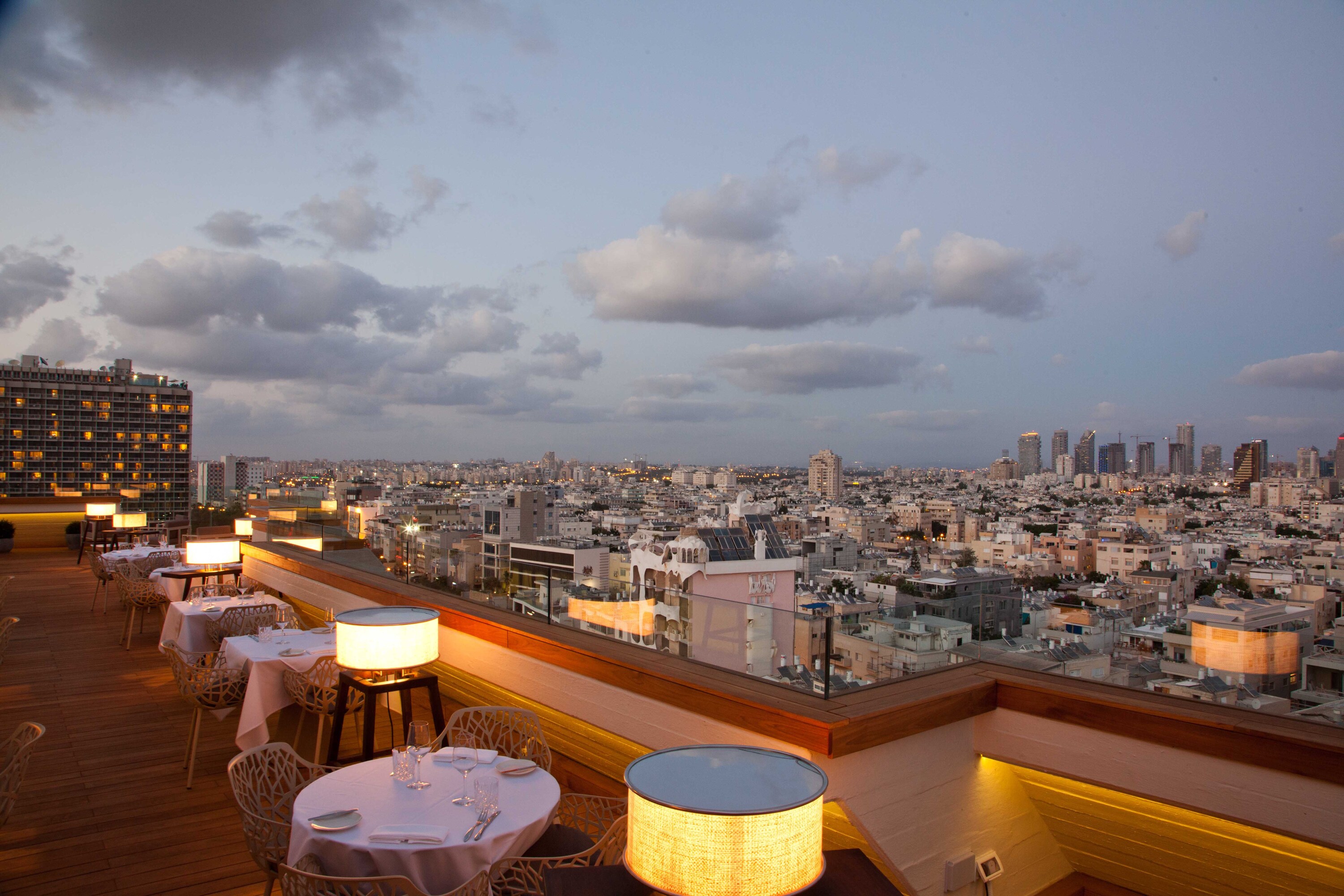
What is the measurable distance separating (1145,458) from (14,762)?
58.2ft

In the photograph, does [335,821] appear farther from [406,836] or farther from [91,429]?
[91,429]

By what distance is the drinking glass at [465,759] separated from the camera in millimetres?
2172

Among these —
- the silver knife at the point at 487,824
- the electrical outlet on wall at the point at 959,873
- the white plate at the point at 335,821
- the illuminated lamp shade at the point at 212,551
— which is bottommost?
the electrical outlet on wall at the point at 959,873

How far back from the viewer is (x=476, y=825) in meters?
2.02

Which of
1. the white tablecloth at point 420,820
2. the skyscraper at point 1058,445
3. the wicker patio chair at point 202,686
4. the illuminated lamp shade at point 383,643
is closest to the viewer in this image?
the white tablecloth at point 420,820

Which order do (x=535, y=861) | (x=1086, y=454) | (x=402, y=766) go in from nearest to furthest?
(x=535, y=861) < (x=402, y=766) < (x=1086, y=454)

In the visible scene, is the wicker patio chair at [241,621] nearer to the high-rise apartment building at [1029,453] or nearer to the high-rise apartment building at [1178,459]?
the high-rise apartment building at [1178,459]

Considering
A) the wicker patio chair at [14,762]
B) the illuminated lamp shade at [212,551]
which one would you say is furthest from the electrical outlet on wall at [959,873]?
the illuminated lamp shade at [212,551]

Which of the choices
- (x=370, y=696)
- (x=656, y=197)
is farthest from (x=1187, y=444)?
(x=656, y=197)

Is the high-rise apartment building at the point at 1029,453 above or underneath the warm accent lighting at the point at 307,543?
above

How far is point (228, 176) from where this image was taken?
1305 centimetres

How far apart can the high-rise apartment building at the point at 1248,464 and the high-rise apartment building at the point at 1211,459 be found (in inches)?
14.7

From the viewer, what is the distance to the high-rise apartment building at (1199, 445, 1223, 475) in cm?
912

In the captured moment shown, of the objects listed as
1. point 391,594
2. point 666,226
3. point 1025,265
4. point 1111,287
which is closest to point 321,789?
point 391,594
